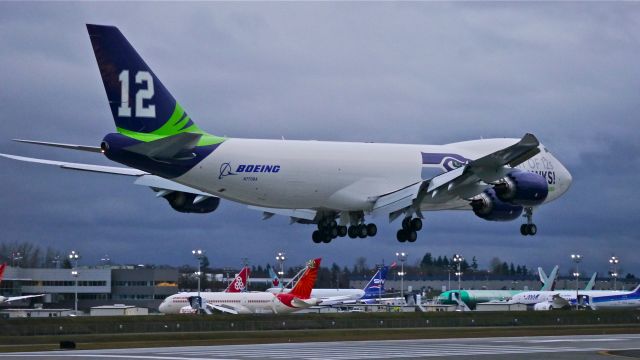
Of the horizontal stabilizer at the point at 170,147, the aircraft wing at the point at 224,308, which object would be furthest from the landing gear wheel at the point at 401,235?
the aircraft wing at the point at 224,308

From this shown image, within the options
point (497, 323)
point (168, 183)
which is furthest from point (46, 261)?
point (168, 183)

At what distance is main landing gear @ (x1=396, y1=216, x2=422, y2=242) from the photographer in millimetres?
55750

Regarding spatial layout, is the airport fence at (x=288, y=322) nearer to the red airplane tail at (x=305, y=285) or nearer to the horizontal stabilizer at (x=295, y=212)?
the red airplane tail at (x=305, y=285)

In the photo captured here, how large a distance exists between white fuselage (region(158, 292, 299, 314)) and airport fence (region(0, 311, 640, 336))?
12.8 m

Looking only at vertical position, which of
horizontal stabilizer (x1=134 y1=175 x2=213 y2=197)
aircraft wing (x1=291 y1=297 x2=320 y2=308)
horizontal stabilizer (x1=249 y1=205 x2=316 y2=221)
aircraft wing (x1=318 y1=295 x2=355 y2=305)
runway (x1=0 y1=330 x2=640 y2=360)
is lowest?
runway (x1=0 y1=330 x2=640 y2=360)

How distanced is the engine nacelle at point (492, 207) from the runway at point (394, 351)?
281 inches

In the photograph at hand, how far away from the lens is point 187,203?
5734cm

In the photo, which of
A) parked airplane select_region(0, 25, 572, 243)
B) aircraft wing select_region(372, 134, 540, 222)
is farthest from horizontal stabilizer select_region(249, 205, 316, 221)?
aircraft wing select_region(372, 134, 540, 222)

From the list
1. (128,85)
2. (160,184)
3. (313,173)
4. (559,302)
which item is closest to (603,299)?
(559,302)

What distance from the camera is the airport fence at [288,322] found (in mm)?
71312

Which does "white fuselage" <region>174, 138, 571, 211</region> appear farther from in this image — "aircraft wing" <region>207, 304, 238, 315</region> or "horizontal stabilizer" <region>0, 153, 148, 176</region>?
"aircraft wing" <region>207, 304, 238, 315</region>

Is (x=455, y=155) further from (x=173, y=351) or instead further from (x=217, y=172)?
(x=173, y=351)

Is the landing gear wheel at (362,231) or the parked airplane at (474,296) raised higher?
the landing gear wheel at (362,231)

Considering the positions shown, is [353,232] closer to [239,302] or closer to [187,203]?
[187,203]
